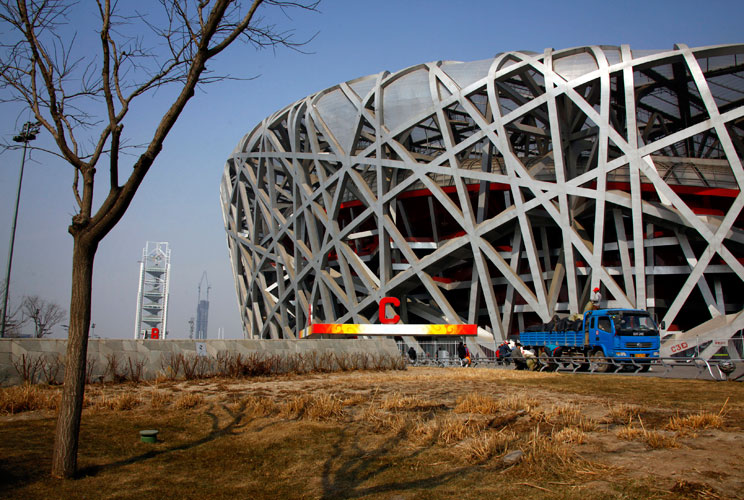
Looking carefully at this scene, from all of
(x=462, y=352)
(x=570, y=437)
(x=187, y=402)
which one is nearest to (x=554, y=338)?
(x=462, y=352)

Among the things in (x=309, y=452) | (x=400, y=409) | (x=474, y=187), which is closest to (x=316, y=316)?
(x=474, y=187)

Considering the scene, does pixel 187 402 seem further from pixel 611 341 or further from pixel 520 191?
pixel 520 191

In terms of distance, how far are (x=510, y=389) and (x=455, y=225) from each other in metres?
28.5

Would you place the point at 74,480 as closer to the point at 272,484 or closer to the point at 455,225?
the point at 272,484

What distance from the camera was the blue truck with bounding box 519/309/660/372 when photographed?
21219 millimetres

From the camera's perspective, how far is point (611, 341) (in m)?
21.8

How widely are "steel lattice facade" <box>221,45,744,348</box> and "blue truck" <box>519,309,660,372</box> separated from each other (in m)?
5.26

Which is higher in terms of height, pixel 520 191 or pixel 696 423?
pixel 520 191

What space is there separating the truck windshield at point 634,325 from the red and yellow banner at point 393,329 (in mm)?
11010

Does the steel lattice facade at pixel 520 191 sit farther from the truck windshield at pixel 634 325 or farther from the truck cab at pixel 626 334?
the truck cab at pixel 626 334

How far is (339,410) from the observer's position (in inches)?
357

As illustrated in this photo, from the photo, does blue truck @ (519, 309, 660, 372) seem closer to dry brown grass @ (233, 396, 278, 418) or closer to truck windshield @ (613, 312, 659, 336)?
truck windshield @ (613, 312, 659, 336)

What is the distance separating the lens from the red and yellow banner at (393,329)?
32.2 metres

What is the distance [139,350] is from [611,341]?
17249 mm
